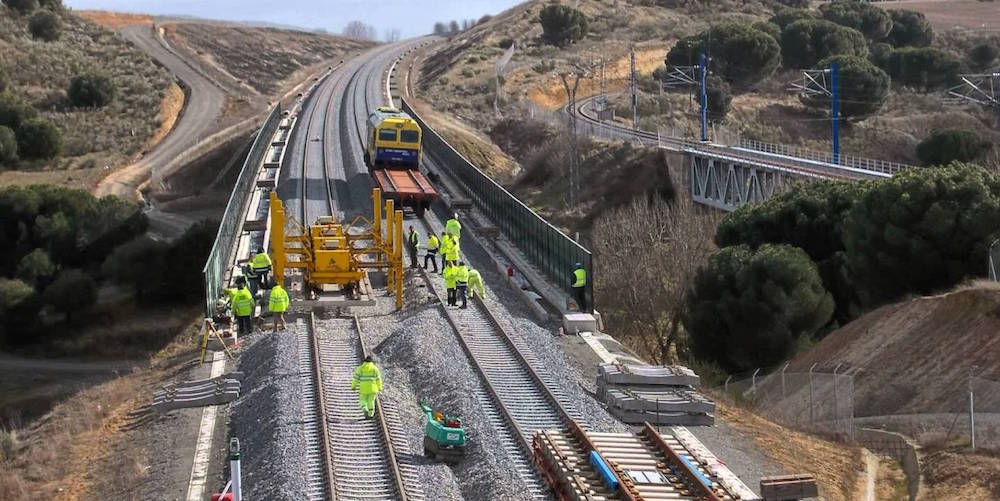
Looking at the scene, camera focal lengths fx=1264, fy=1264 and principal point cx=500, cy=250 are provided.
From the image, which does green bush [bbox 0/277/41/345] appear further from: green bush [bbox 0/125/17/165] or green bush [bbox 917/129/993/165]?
green bush [bbox 917/129/993/165]

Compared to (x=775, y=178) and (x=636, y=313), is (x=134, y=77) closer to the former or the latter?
(x=775, y=178)

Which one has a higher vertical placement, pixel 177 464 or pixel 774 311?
pixel 177 464

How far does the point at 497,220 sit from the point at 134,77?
231 ft

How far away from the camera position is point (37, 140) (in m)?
82.4

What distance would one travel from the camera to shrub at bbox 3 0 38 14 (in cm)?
12281

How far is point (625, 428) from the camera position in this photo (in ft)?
71.5

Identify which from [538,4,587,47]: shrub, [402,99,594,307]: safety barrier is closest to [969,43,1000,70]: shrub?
[538,4,587,47]: shrub

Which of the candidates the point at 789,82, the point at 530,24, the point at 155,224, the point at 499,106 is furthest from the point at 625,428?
the point at 530,24

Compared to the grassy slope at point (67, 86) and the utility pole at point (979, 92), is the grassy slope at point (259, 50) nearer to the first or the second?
the grassy slope at point (67, 86)

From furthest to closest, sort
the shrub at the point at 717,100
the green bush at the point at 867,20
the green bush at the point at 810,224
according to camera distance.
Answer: the green bush at the point at 867,20 < the shrub at the point at 717,100 < the green bush at the point at 810,224

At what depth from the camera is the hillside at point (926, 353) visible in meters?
25.7

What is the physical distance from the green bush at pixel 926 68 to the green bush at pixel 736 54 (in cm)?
1060

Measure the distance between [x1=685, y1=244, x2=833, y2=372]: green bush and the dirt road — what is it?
42.7m

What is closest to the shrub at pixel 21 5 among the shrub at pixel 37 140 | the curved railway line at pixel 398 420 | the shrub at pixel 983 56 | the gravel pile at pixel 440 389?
the shrub at pixel 37 140
